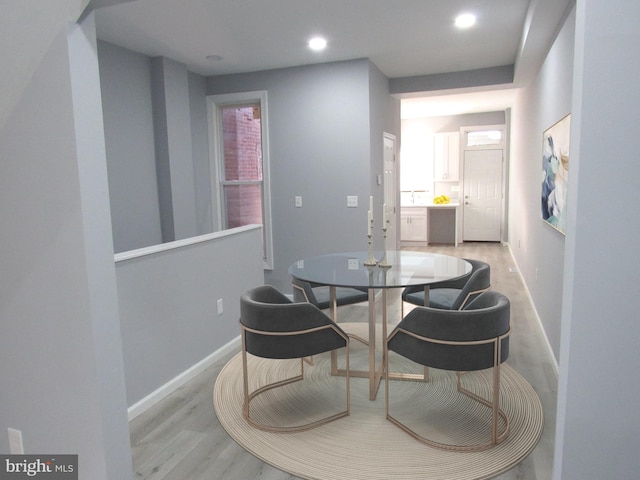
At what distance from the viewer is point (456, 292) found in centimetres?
330

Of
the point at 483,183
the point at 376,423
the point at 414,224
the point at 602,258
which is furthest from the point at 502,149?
the point at 602,258

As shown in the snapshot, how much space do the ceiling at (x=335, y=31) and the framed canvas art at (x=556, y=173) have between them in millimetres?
736

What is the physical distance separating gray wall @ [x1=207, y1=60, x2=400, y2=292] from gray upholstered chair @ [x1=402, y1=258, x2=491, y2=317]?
4.61 ft

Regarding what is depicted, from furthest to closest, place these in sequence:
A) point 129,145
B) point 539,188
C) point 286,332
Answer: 1. point 539,188
2. point 129,145
3. point 286,332

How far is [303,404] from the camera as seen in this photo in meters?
2.71

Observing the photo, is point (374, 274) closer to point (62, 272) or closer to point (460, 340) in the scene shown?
point (460, 340)

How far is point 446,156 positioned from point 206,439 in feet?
24.7

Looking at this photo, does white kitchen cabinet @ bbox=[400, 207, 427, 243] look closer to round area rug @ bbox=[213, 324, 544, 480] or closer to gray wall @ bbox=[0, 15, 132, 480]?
round area rug @ bbox=[213, 324, 544, 480]

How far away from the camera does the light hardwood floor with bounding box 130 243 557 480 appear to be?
2.07m

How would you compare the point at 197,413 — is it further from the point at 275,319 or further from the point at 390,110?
the point at 390,110

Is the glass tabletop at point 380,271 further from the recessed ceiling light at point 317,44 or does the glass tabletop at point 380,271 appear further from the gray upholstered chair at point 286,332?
the recessed ceiling light at point 317,44

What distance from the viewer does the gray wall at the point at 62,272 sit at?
1534 millimetres

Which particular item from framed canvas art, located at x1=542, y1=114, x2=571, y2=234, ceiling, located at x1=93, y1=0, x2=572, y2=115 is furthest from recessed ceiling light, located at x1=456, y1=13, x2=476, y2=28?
framed canvas art, located at x1=542, y1=114, x2=571, y2=234

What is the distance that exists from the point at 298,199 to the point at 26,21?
347 centimetres
